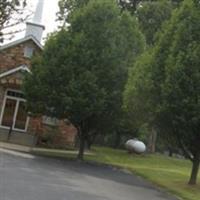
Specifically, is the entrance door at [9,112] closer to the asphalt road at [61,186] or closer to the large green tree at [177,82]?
the large green tree at [177,82]

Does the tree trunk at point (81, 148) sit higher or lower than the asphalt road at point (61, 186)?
higher

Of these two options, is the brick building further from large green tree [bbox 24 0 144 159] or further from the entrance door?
large green tree [bbox 24 0 144 159]

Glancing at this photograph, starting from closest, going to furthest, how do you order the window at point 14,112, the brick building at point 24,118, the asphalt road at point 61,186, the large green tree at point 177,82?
the asphalt road at point 61,186, the large green tree at point 177,82, the brick building at point 24,118, the window at point 14,112

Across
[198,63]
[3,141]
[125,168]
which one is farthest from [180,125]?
[3,141]

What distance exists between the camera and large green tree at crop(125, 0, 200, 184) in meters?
23.7

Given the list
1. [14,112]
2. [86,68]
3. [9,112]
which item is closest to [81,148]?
[86,68]

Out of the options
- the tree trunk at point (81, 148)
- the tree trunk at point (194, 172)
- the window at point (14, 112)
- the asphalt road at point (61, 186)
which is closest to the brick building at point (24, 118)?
the window at point (14, 112)

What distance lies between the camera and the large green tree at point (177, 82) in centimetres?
2370

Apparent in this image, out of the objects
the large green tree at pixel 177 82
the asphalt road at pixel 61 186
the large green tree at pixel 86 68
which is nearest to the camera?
the asphalt road at pixel 61 186

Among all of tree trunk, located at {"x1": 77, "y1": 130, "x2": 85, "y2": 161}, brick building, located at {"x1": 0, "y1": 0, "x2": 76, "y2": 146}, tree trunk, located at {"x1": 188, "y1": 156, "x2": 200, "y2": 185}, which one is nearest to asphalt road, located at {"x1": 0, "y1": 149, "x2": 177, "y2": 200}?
tree trunk, located at {"x1": 188, "y1": 156, "x2": 200, "y2": 185}

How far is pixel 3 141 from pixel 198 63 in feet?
58.7

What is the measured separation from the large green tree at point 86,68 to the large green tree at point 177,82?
5149 mm

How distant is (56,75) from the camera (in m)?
32.5

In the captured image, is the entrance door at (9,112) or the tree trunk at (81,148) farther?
the entrance door at (9,112)
